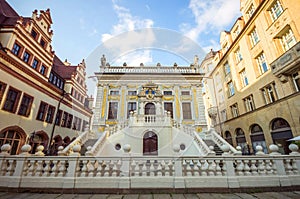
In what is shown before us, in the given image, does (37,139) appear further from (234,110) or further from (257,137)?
(234,110)

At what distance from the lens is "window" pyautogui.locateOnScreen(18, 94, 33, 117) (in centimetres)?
1097

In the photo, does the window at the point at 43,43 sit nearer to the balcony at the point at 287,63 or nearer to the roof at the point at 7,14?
the roof at the point at 7,14

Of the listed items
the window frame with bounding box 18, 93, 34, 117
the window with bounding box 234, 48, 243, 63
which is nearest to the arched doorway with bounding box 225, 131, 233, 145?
the window with bounding box 234, 48, 243, 63

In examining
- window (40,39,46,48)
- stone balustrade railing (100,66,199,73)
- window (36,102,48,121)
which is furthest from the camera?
stone balustrade railing (100,66,199,73)

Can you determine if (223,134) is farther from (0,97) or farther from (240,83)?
(0,97)

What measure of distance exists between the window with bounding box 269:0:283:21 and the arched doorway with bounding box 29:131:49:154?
23435 mm

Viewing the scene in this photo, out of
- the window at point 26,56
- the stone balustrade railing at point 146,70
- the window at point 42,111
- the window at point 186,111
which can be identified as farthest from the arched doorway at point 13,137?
the window at point 186,111

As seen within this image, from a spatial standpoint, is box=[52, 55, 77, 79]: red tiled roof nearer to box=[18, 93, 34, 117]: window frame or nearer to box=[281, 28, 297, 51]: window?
box=[18, 93, 34, 117]: window frame

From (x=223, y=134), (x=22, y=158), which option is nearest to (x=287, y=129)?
(x=223, y=134)

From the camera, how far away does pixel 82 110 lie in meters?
20.6

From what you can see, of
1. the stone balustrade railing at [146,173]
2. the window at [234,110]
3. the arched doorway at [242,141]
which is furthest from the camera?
the window at [234,110]

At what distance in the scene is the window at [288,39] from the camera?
9908 mm

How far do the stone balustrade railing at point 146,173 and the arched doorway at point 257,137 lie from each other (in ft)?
30.2

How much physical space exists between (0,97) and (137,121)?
32.6 ft
